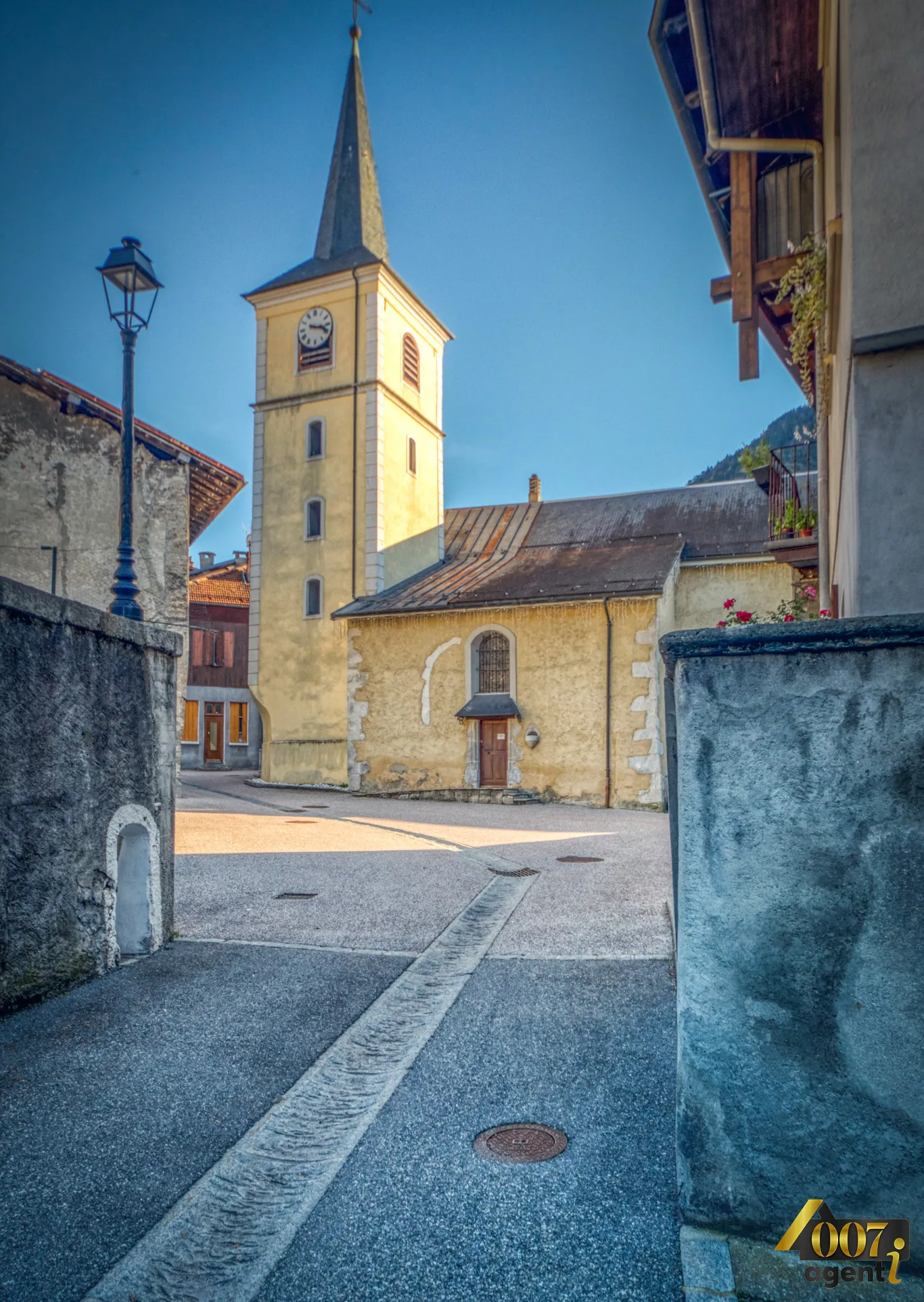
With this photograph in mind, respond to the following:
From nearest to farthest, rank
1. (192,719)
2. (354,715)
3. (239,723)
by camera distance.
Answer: (354,715) < (192,719) < (239,723)

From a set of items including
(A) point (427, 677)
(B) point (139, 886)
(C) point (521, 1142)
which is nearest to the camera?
(C) point (521, 1142)

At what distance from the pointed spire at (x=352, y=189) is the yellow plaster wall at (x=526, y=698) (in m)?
12.6

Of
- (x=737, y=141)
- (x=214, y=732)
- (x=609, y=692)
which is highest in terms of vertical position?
(x=737, y=141)

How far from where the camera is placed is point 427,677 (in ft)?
69.1

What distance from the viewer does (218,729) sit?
36312mm

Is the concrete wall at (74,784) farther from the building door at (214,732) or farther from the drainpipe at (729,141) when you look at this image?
the building door at (214,732)

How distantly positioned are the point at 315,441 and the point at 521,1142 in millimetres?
22991

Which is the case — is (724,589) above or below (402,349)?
below

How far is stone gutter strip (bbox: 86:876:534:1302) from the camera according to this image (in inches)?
97.0

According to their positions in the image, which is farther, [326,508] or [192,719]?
[192,719]

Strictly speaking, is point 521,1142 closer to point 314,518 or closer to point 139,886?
point 139,886

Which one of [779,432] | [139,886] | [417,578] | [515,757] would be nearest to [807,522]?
[139,886]

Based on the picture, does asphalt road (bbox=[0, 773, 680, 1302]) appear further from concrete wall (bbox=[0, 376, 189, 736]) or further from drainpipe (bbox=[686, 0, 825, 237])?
concrete wall (bbox=[0, 376, 189, 736])

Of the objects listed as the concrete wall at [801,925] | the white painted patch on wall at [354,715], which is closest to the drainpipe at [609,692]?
the white painted patch on wall at [354,715]
